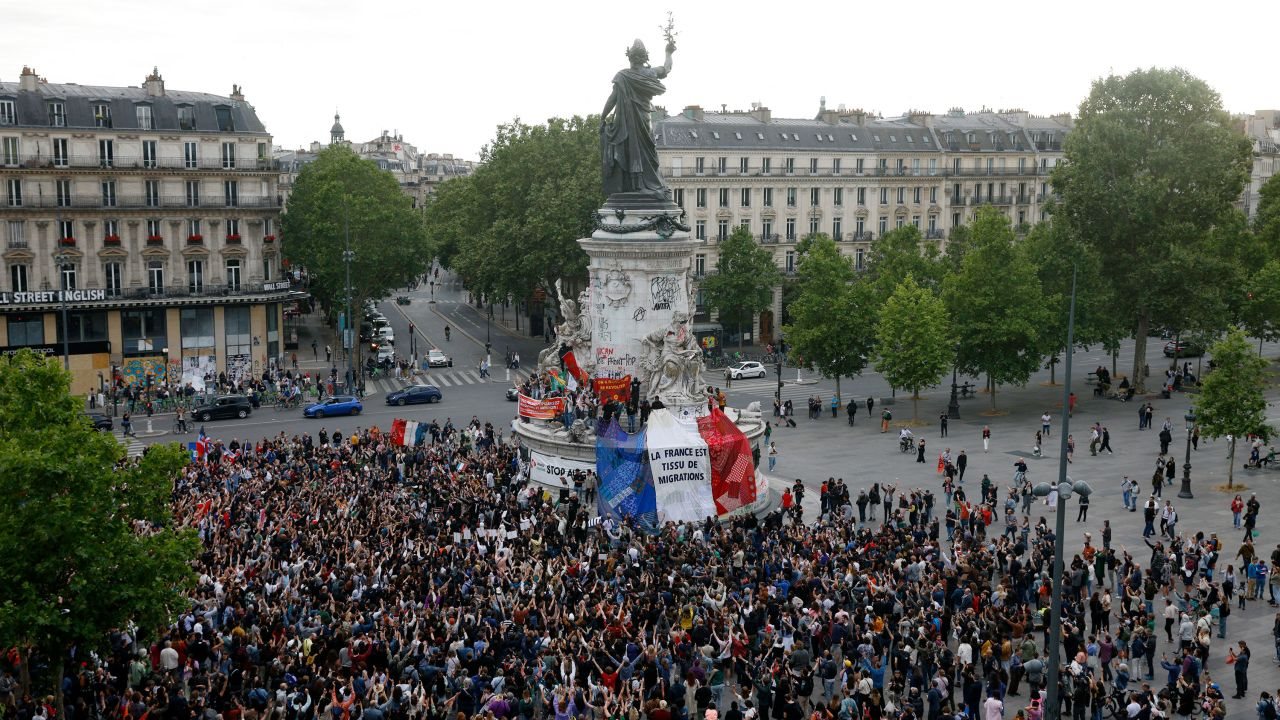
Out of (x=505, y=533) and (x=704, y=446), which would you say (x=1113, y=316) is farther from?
(x=505, y=533)

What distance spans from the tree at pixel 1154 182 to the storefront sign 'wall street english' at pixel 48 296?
5358 centimetres

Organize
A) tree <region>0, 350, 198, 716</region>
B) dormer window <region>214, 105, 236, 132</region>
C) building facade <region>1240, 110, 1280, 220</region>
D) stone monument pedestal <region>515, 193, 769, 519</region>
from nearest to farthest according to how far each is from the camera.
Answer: tree <region>0, 350, 198, 716</region> → stone monument pedestal <region>515, 193, 769, 519</region> → dormer window <region>214, 105, 236, 132</region> → building facade <region>1240, 110, 1280, 220</region>

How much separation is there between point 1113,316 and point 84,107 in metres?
57.3

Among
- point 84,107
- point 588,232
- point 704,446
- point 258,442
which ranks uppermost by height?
point 84,107

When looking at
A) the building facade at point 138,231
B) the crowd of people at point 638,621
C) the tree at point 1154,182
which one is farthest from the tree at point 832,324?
the building facade at point 138,231

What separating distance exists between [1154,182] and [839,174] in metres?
28.7

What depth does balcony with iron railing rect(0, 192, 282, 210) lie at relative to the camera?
6681 cm

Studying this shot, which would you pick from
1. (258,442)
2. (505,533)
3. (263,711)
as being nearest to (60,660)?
(263,711)

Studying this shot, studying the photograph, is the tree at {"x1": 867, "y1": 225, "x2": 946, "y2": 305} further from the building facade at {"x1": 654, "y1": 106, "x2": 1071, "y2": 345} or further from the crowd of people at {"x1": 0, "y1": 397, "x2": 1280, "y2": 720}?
the crowd of people at {"x1": 0, "y1": 397, "x2": 1280, "y2": 720}

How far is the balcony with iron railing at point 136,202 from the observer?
66812mm

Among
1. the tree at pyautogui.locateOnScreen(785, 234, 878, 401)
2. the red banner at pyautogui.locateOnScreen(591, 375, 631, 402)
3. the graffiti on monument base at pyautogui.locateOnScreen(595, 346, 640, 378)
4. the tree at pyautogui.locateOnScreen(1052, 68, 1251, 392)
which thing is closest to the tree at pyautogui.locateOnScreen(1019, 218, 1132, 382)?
the tree at pyautogui.locateOnScreen(1052, 68, 1251, 392)

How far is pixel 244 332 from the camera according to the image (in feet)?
239

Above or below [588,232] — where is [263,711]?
below

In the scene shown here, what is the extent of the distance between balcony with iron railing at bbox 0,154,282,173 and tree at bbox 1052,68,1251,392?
46.7 meters
